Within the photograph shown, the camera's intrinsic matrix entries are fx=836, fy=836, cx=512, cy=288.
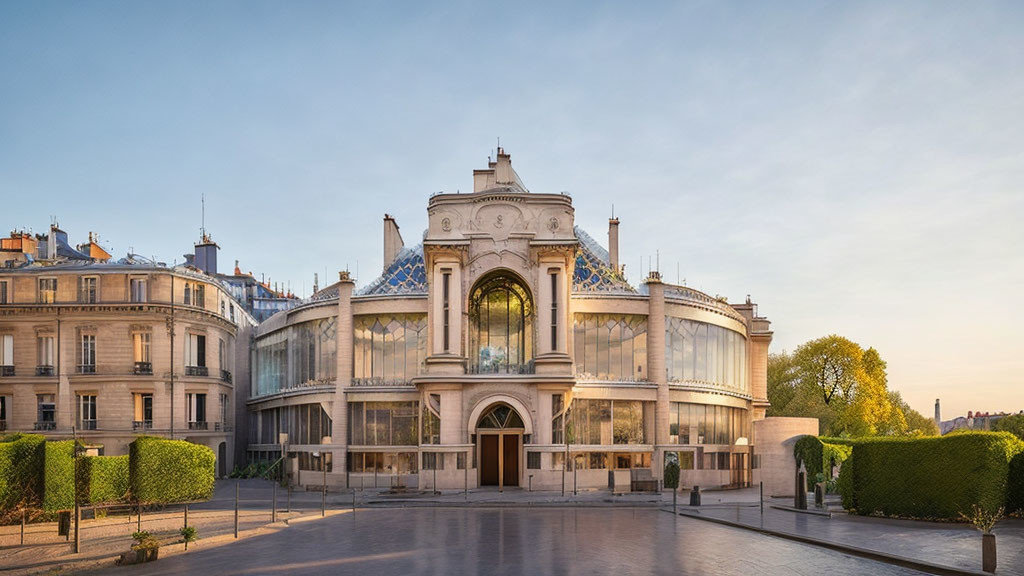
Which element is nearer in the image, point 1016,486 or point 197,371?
point 1016,486

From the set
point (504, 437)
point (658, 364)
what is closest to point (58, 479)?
point (504, 437)

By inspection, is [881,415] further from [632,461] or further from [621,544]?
[621,544]

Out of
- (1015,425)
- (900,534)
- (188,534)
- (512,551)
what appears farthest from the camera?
(1015,425)

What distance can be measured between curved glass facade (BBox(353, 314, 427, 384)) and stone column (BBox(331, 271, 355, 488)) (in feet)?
2.04

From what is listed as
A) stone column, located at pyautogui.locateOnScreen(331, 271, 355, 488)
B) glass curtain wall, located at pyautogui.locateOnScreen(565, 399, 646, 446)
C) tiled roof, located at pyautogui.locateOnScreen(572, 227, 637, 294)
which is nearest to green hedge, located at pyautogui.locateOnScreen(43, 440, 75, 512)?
stone column, located at pyautogui.locateOnScreen(331, 271, 355, 488)

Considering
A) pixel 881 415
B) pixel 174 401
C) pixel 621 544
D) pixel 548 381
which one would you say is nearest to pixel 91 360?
pixel 174 401

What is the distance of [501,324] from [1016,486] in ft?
94.4

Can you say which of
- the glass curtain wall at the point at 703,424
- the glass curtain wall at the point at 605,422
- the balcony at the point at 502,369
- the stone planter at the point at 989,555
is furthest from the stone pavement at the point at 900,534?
the balcony at the point at 502,369

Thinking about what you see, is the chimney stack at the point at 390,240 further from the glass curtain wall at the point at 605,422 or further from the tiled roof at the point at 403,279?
the glass curtain wall at the point at 605,422

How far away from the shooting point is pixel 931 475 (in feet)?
106

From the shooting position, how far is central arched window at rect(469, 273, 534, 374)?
2003 inches

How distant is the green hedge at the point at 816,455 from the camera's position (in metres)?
43.3

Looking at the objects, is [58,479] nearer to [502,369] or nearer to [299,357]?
[299,357]

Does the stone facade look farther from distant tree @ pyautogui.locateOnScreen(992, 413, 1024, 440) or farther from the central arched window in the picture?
distant tree @ pyautogui.locateOnScreen(992, 413, 1024, 440)
